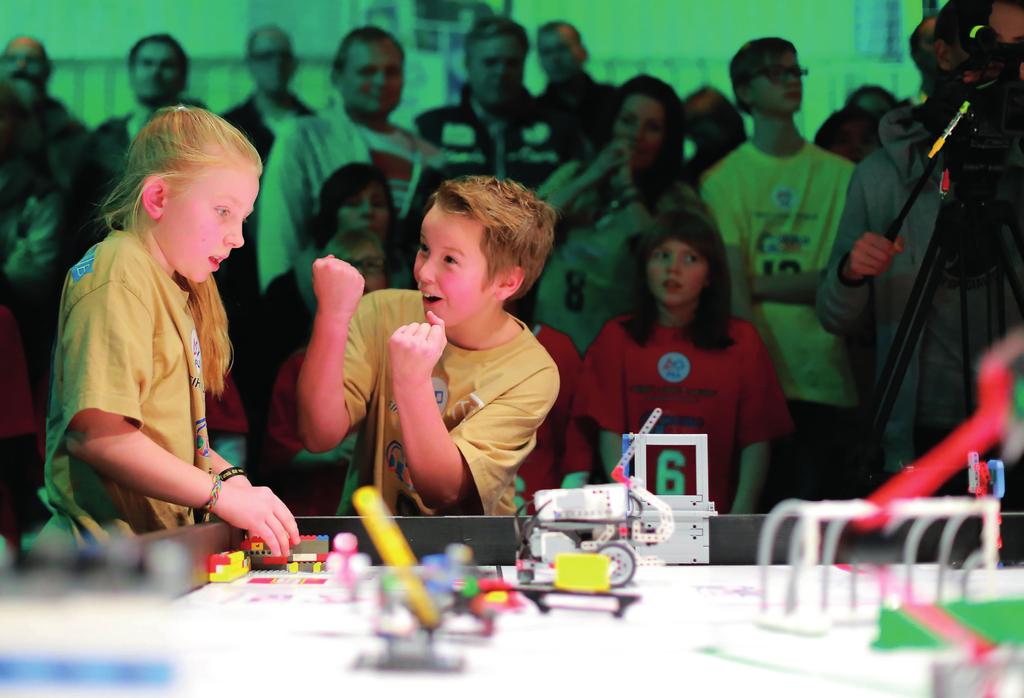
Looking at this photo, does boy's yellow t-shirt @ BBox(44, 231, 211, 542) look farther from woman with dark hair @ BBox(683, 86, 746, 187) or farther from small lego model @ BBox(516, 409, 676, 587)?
woman with dark hair @ BBox(683, 86, 746, 187)

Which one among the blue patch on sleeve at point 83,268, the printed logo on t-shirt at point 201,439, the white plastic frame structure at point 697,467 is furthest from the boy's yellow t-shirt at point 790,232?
the blue patch on sleeve at point 83,268

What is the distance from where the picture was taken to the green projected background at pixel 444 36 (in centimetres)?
295

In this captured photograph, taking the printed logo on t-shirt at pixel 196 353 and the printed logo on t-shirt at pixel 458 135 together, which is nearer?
the printed logo on t-shirt at pixel 196 353

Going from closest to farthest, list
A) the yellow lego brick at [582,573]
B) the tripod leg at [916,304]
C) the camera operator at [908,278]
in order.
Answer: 1. the yellow lego brick at [582,573]
2. the tripod leg at [916,304]
3. the camera operator at [908,278]

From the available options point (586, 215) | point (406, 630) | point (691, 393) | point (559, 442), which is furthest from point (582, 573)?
point (586, 215)

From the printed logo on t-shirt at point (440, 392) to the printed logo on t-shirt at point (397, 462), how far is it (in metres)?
0.11

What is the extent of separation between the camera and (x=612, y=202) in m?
2.97

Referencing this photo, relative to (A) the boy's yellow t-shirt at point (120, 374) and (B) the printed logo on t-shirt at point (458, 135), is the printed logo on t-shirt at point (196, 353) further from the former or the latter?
(B) the printed logo on t-shirt at point (458, 135)

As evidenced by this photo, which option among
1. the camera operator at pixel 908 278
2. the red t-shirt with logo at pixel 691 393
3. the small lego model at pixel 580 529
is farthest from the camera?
the red t-shirt with logo at pixel 691 393

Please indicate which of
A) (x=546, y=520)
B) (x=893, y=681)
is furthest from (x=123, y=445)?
(x=893, y=681)

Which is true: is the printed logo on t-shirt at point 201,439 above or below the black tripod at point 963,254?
below

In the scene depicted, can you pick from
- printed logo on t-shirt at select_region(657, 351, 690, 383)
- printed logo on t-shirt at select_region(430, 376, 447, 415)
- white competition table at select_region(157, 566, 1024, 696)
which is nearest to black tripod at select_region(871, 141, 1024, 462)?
printed logo on t-shirt at select_region(657, 351, 690, 383)

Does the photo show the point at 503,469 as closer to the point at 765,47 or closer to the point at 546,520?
the point at 546,520

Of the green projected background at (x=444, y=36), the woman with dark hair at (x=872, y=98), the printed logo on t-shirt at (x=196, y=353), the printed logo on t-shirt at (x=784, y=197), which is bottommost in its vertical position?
the printed logo on t-shirt at (x=196, y=353)
